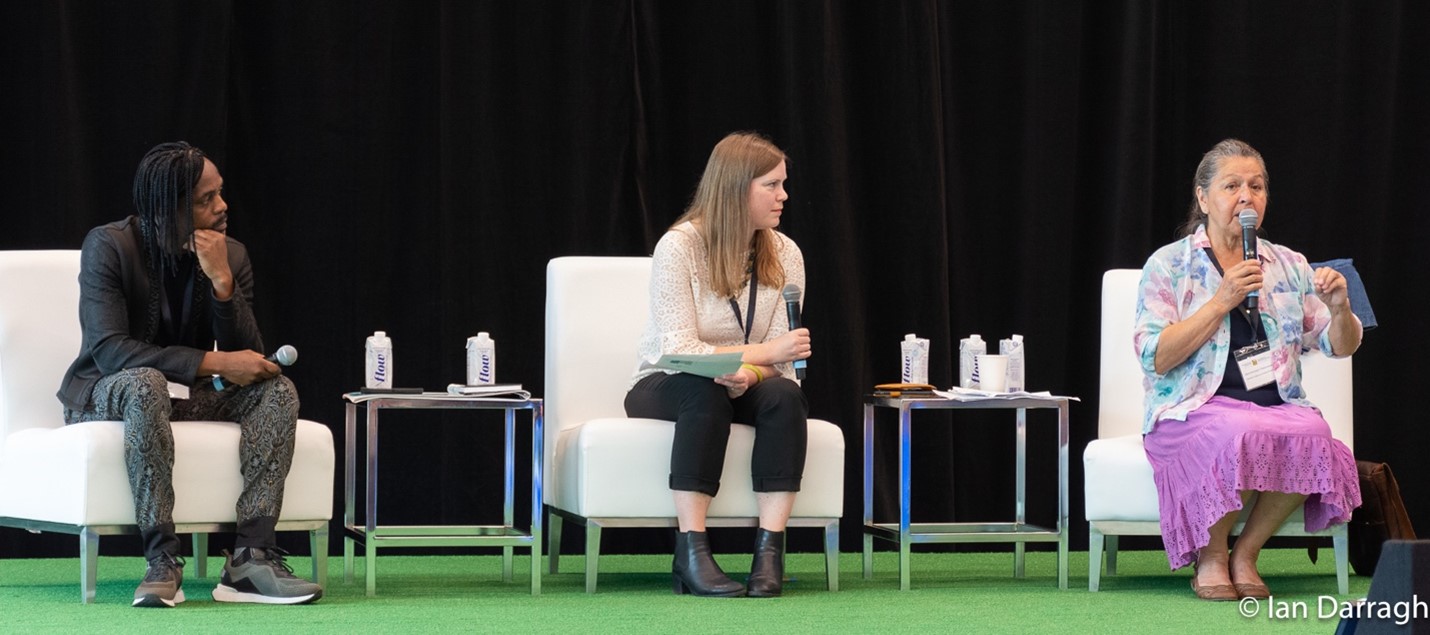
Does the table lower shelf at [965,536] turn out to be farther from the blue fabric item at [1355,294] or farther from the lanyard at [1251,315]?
the blue fabric item at [1355,294]

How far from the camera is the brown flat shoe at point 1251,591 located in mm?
3770

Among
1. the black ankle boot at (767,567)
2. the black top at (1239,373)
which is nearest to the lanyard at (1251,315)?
the black top at (1239,373)

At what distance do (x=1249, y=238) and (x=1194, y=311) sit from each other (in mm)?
265

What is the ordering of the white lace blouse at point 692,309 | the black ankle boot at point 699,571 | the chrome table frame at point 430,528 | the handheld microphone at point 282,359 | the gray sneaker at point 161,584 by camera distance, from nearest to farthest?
the gray sneaker at point 161,584 → the handheld microphone at point 282,359 → the black ankle boot at point 699,571 → the chrome table frame at point 430,528 → the white lace blouse at point 692,309

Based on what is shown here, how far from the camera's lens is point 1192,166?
5.23 m

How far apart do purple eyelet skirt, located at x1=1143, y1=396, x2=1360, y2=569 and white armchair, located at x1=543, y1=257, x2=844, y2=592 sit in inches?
30.2

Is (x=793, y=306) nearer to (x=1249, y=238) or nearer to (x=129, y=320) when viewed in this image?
(x=1249, y=238)

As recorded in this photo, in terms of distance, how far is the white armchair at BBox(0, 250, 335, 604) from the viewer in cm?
353

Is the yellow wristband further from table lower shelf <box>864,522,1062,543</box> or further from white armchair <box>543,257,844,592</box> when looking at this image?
table lower shelf <box>864,522,1062,543</box>

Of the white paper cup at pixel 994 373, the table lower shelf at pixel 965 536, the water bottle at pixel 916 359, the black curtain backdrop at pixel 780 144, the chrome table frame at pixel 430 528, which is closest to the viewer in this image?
the chrome table frame at pixel 430 528

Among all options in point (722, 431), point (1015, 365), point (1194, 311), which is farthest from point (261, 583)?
point (1194, 311)

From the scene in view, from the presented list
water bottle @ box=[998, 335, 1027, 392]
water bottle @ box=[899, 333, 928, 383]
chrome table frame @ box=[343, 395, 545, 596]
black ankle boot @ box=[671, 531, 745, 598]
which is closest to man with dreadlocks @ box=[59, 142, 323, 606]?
chrome table frame @ box=[343, 395, 545, 596]

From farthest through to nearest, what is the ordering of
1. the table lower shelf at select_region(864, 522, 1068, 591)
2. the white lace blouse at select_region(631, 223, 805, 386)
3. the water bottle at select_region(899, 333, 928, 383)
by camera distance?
the water bottle at select_region(899, 333, 928, 383)
the table lower shelf at select_region(864, 522, 1068, 591)
the white lace blouse at select_region(631, 223, 805, 386)

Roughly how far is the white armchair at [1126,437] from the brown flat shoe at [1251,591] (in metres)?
0.16
